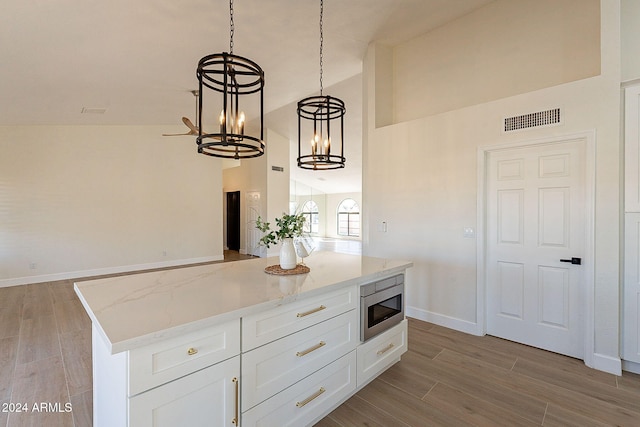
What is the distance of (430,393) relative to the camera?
7.54ft

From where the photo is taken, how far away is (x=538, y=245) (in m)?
3.05

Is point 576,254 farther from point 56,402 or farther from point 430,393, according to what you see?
point 56,402

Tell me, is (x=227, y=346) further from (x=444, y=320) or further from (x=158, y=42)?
(x=158, y=42)

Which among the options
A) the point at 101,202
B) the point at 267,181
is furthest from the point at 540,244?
the point at 101,202

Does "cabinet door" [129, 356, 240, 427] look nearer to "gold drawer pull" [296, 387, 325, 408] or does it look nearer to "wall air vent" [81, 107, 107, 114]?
"gold drawer pull" [296, 387, 325, 408]

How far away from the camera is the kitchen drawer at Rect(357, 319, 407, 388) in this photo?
2229 mm

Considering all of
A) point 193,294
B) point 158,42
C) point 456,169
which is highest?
point 158,42

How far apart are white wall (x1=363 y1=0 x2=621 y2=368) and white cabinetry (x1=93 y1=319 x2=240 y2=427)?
2.90m

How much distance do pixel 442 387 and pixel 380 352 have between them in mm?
544

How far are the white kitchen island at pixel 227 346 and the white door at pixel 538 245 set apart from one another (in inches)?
67.8

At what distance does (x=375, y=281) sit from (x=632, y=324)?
2.24 m

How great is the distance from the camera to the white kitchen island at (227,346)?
1.20 meters

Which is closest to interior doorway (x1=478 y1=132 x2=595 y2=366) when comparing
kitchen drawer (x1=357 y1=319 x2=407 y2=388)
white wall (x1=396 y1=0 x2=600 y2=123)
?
white wall (x1=396 y1=0 x2=600 y2=123)

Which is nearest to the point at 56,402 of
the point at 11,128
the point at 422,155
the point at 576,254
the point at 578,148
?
the point at 422,155
